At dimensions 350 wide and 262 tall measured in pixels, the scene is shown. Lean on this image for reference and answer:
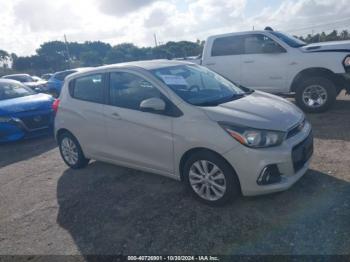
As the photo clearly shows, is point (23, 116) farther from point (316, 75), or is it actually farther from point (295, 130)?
point (316, 75)

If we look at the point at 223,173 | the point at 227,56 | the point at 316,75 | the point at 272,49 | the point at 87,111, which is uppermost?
the point at 272,49

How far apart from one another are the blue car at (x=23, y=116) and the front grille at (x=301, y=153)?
6.19 meters

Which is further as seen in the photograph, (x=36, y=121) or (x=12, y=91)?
(x=12, y=91)

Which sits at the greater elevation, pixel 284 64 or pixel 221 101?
pixel 284 64

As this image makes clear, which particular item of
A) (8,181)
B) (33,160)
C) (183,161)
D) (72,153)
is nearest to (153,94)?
(183,161)

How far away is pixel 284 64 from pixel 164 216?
5.45 m

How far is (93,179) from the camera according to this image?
16.6 feet

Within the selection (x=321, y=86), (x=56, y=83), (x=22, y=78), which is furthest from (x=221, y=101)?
(x=22, y=78)

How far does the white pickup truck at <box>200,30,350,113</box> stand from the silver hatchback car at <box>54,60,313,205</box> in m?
3.37

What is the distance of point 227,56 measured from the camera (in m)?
8.41

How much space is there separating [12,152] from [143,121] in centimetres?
462

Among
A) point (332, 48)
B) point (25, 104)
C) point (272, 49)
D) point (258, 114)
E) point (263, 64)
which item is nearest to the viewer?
point (258, 114)

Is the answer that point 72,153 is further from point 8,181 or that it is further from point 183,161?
point 183,161

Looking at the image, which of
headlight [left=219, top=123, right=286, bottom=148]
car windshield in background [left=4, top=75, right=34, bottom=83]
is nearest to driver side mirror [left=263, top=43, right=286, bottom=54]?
headlight [left=219, top=123, right=286, bottom=148]
